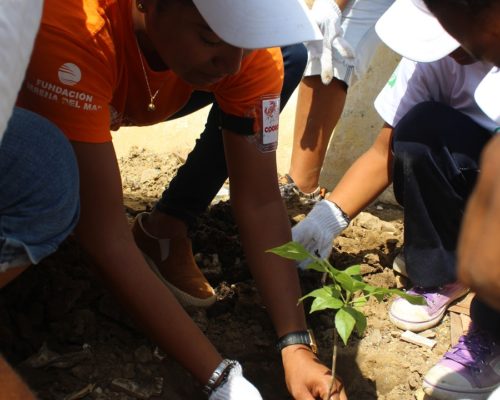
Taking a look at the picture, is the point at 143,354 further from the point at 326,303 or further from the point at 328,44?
the point at 328,44

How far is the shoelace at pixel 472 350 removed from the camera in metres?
2.09

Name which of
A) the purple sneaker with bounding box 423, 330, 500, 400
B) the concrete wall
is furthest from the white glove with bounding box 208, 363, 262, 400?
the concrete wall

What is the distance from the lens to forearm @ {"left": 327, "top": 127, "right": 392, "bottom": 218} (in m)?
2.42

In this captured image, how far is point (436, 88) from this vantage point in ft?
7.61

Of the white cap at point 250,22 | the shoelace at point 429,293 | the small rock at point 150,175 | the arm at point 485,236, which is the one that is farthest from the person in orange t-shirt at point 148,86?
the small rock at point 150,175

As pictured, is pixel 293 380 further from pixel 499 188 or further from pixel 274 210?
pixel 499 188

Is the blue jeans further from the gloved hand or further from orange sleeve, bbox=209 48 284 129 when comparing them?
the gloved hand

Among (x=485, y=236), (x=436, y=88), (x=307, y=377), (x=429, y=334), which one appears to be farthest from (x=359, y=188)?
(x=485, y=236)

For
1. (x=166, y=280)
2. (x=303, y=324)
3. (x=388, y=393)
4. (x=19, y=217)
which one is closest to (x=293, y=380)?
(x=303, y=324)

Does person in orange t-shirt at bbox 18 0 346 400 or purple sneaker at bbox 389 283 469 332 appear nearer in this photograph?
person in orange t-shirt at bbox 18 0 346 400

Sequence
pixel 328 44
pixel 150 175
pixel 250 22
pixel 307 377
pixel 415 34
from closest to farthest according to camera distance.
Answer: pixel 250 22, pixel 307 377, pixel 415 34, pixel 328 44, pixel 150 175

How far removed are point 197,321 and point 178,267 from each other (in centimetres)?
20

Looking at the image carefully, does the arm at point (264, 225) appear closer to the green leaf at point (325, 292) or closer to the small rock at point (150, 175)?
the green leaf at point (325, 292)

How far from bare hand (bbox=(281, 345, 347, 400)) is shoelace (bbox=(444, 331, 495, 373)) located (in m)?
0.46
